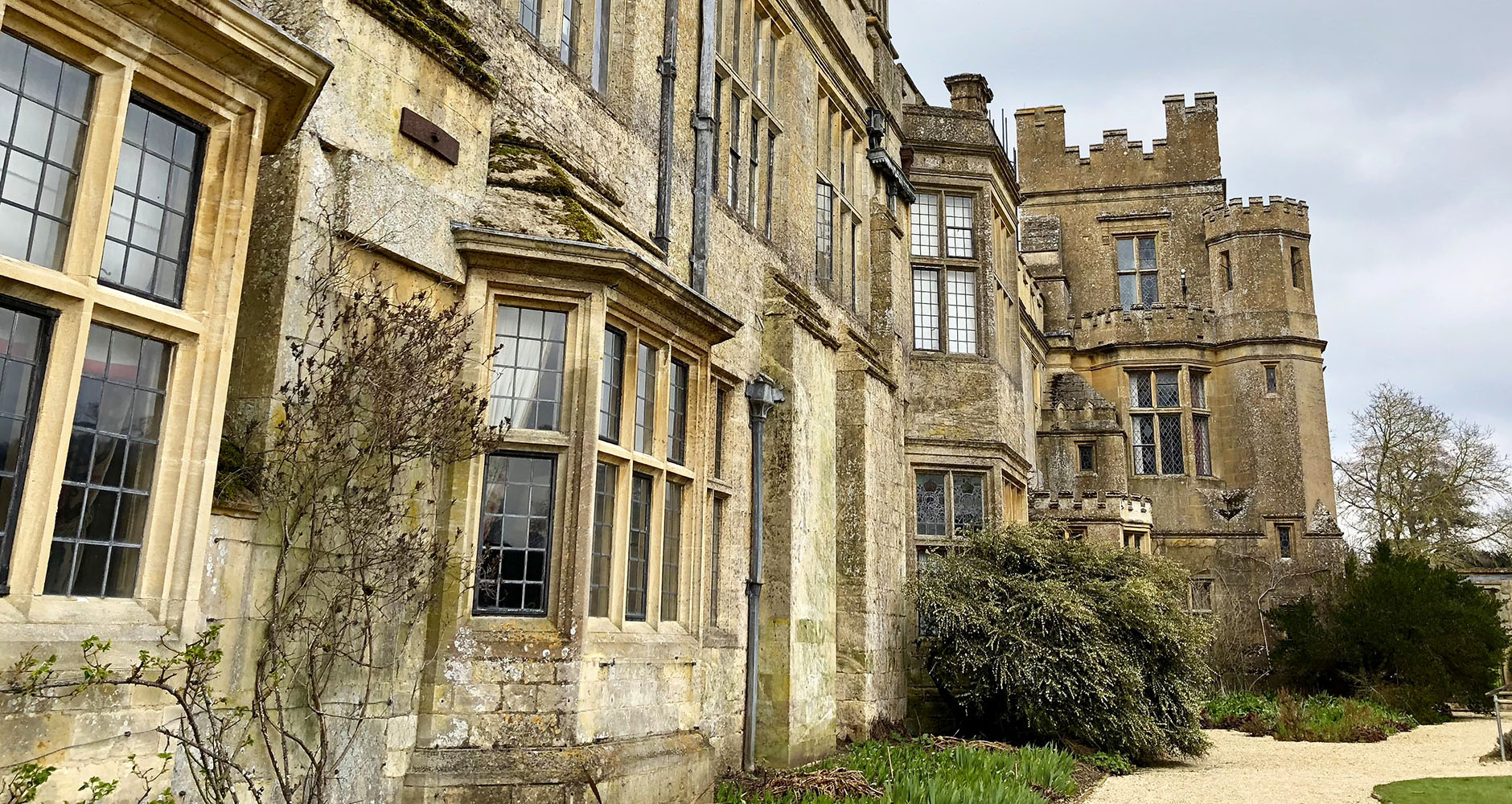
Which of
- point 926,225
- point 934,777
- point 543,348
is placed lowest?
point 934,777

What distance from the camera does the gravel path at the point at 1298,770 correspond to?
9766mm

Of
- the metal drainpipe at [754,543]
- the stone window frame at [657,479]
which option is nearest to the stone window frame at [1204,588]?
the metal drainpipe at [754,543]

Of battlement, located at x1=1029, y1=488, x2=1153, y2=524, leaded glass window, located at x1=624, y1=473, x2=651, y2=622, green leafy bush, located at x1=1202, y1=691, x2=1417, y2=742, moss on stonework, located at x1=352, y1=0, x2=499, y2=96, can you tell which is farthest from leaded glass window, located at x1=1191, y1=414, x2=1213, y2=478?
moss on stonework, located at x1=352, y1=0, x2=499, y2=96

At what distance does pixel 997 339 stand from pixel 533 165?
9960mm

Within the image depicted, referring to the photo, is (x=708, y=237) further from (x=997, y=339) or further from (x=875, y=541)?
(x=997, y=339)

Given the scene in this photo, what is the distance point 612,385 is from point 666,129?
117 inches

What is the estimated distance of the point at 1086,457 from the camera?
23.0 metres

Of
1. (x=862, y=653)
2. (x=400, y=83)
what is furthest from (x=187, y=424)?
(x=862, y=653)

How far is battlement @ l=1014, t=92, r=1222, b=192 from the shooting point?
2744cm

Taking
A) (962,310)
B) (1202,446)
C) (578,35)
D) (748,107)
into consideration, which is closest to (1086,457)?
Result: (1202,446)

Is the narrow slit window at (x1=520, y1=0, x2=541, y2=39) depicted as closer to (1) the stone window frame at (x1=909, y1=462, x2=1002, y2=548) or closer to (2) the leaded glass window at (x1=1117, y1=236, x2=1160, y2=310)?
(1) the stone window frame at (x1=909, y1=462, x2=1002, y2=548)

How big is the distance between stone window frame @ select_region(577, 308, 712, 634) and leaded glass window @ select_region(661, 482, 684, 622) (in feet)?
0.05

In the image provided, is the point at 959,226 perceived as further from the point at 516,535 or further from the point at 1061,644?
the point at 516,535

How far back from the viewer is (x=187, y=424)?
13.8ft
